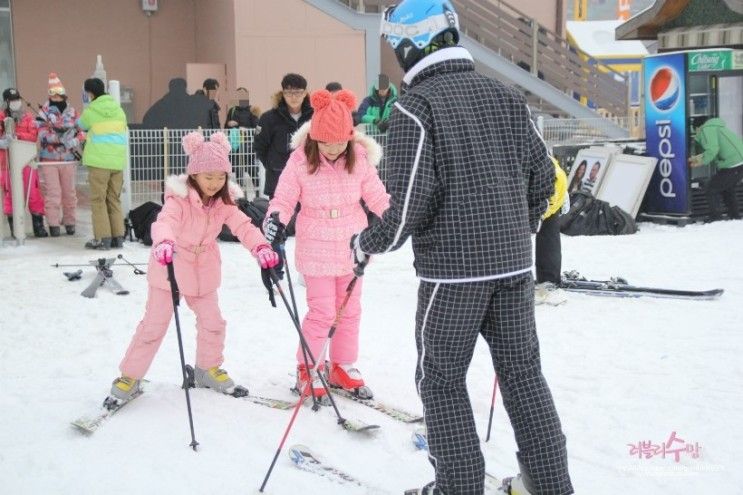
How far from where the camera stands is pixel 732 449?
383 centimetres

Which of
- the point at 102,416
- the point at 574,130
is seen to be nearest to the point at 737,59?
the point at 574,130

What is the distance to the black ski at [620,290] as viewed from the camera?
6.62m

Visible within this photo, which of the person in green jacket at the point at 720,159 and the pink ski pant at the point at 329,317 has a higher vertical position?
the person in green jacket at the point at 720,159

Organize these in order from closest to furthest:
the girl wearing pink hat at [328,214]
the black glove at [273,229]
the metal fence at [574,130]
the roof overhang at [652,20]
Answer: the black glove at [273,229]
the girl wearing pink hat at [328,214]
the roof overhang at [652,20]
the metal fence at [574,130]

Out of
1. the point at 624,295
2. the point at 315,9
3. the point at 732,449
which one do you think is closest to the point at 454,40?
the point at 732,449

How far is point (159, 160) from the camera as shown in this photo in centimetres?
1007

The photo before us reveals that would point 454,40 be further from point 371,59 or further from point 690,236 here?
point 371,59

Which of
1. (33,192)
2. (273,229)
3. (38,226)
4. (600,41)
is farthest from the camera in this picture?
(600,41)

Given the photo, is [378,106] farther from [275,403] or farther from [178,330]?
[178,330]

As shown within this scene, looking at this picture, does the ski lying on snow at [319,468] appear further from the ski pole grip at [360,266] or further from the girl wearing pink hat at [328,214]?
the ski pole grip at [360,266]

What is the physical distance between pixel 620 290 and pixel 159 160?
564 centimetres

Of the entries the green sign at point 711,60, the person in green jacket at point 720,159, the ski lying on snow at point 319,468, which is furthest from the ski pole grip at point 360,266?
the green sign at point 711,60

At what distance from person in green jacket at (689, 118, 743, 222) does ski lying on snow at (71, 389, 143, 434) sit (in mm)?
7790

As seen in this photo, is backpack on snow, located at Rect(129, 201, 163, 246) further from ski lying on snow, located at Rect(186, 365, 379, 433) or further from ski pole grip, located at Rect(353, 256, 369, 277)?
ski pole grip, located at Rect(353, 256, 369, 277)
